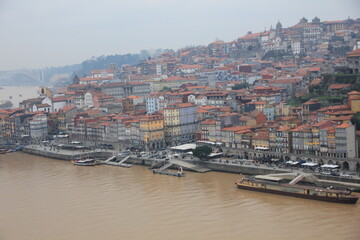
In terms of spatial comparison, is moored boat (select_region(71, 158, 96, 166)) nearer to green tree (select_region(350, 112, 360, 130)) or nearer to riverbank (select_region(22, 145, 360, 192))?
riverbank (select_region(22, 145, 360, 192))

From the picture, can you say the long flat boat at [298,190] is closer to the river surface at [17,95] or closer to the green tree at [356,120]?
the green tree at [356,120]

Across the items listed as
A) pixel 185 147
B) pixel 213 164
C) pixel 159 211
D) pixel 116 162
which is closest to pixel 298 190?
pixel 159 211

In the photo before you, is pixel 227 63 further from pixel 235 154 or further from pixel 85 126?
pixel 235 154

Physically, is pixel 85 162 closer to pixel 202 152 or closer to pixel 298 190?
pixel 202 152

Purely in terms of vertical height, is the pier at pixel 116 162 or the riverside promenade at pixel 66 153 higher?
the riverside promenade at pixel 66 153

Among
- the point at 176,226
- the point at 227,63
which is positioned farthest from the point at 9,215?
the point at 227,63

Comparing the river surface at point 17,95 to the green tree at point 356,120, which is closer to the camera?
the green tree at point 356,120

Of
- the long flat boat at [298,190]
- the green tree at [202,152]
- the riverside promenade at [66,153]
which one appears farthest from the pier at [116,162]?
the long flat boat at [298,190]
